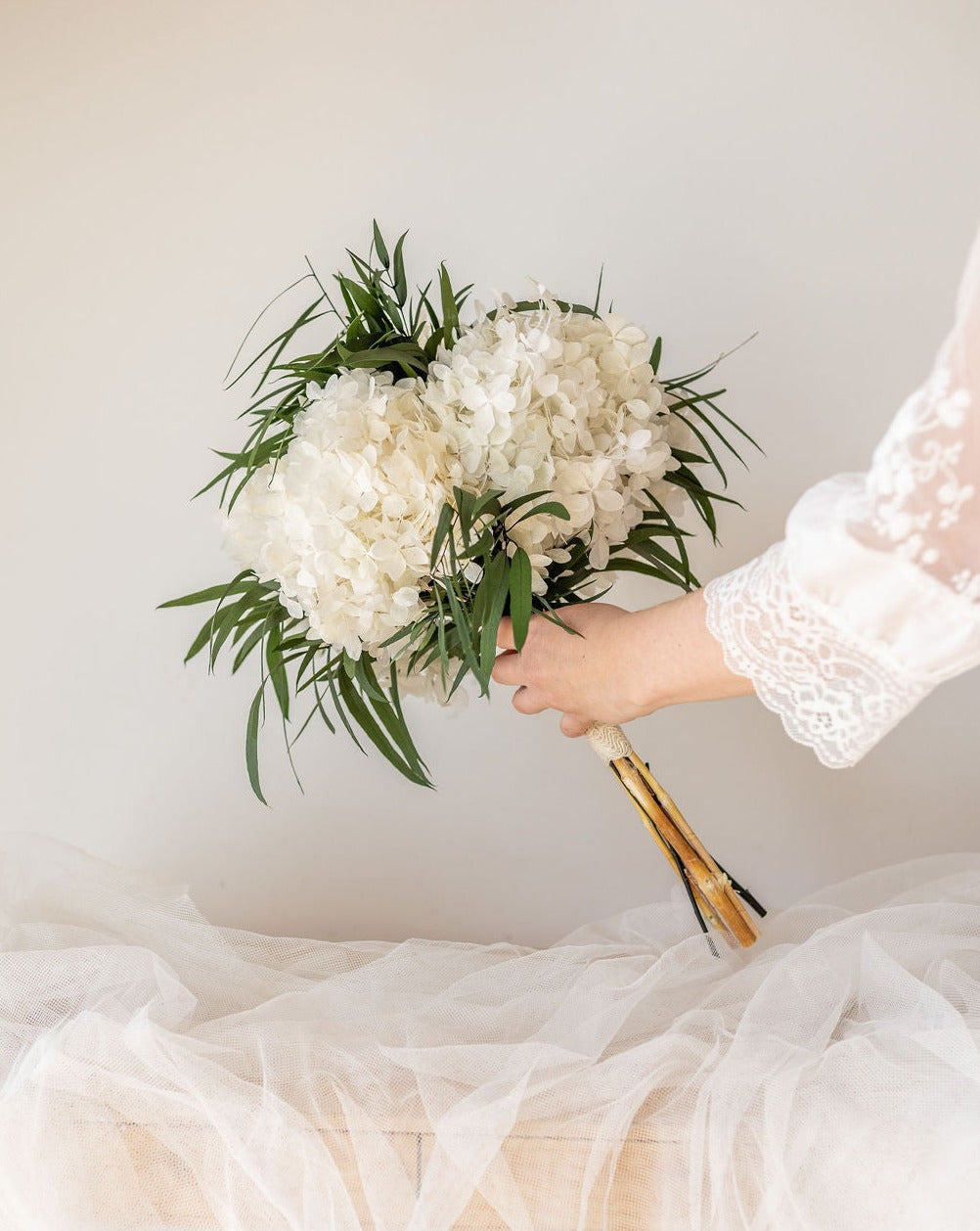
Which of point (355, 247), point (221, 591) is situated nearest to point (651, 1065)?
point (221, 591)

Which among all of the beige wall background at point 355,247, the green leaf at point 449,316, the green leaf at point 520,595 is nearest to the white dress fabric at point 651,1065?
the green leaf at point 520,595

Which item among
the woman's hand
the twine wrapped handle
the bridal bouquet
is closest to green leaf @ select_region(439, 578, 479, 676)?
the bridal bouquet

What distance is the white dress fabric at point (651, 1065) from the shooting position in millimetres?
671

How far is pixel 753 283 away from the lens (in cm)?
165

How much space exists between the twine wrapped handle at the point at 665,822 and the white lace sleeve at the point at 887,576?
0.43m

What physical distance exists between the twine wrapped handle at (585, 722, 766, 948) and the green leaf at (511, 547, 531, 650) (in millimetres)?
206

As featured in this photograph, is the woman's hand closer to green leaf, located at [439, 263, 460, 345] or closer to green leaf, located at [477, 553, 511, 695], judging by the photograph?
green leaf, located at [477, 553, 511, 695]

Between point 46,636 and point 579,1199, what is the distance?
1.21m

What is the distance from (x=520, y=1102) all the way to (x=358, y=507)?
55 cm

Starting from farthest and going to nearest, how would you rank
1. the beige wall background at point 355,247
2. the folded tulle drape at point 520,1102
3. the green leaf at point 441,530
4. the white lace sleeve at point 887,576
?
the beige wall background at point 355,247, the green leaf at point 441,530, the folded tulle drape at point 520,1102, the white lace sleeve at point 887,576

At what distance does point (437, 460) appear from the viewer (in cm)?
102

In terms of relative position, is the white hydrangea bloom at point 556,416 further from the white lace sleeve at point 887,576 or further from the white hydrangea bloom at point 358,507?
the white lace sleeve at point 887,576

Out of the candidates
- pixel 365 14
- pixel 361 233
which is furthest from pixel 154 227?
pixel 365 14

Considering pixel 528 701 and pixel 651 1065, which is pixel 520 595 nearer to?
pixel 528 701
